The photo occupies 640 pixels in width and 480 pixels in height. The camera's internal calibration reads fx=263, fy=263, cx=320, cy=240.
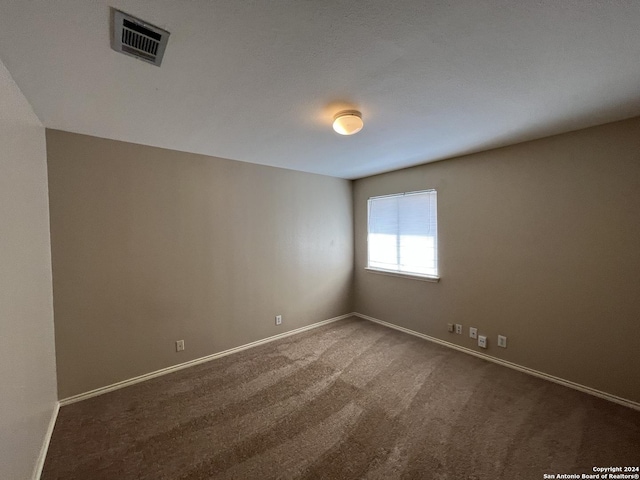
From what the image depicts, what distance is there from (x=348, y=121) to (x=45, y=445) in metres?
3.14

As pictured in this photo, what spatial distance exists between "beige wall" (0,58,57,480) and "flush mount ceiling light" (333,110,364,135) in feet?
6.31

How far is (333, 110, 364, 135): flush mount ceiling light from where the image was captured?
199 centimetres

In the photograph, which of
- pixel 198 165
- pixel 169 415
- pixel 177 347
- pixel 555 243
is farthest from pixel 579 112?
pixel 177 347

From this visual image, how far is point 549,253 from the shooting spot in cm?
260

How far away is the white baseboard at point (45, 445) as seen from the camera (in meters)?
1.62

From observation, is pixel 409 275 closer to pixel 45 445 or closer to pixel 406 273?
pixel 406 273


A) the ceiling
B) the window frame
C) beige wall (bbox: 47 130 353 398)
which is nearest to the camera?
the ceiling

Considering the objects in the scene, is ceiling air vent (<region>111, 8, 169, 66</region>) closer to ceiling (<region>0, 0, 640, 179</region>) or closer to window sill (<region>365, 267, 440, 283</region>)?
ceiling (<region>0, 0, 640, 179</region>)

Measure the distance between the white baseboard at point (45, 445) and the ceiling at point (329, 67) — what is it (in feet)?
7.65

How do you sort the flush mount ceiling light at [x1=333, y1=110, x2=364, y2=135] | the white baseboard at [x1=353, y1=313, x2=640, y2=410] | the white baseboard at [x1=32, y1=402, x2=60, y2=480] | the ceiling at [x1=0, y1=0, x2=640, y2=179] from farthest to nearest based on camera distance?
the white baseboard at [x1=353, y1=313, x2=640, y2=410]
the flush mount ceiling light at [x1=333, y1=110, x2=364, y2=135]
the white baseboard at [x1=32, y1=402, x2=60, y2=480]
the ceiling at [x1=0, y1=0, x2=640, y2=179]

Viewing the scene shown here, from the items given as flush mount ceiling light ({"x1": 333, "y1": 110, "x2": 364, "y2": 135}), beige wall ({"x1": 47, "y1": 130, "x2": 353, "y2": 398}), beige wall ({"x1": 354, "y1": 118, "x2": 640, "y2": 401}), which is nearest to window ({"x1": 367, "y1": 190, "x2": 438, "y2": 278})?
beige wall ({"x1": 354, "y1": 118, "x2": 640, "y2": 401})

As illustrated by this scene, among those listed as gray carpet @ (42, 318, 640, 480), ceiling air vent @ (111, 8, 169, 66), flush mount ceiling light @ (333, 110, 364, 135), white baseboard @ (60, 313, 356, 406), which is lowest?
gray carpet @ (42, 318, 640, 480)

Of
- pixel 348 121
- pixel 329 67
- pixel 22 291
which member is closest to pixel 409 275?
pixel 348 121

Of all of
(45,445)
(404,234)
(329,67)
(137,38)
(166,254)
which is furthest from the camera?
(404,234)
